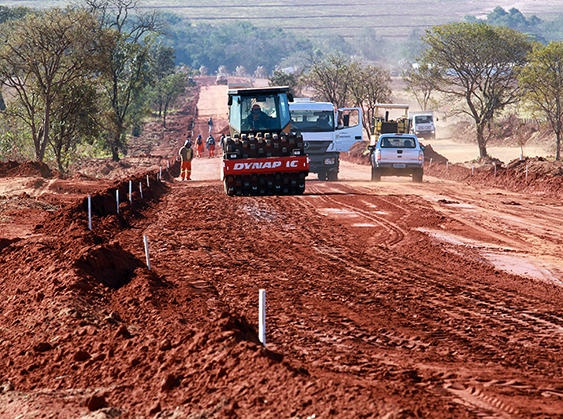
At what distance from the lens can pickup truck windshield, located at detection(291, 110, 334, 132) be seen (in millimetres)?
27875

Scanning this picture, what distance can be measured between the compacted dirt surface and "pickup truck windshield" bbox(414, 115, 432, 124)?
170ft

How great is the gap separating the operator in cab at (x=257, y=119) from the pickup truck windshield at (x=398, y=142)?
956cm

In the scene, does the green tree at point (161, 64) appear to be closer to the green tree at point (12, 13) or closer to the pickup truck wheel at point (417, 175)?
the green tree at point (12, 13)

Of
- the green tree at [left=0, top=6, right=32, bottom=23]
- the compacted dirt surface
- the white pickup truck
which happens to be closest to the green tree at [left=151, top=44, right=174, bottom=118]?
the green tree at [left=0, top=6, right=32, bottom=23]

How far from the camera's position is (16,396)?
6672mm

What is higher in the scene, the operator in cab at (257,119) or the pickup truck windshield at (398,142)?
the operator in cab at (257,119)

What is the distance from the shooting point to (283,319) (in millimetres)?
8773

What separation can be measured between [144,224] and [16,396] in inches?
414

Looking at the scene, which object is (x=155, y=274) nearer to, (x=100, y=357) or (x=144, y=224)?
(x=100, y=357)

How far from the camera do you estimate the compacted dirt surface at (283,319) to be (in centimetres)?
589

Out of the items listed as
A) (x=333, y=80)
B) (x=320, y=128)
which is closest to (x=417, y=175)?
(x=320, y=128)

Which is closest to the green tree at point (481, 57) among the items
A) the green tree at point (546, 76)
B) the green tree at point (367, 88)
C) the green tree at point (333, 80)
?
the green tree at point (546, 76)

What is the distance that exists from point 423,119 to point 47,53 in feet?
142

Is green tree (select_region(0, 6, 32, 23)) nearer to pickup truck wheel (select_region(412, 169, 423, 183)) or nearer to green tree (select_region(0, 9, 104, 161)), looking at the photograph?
green tree (select_region(0, 9, 104, 161))
